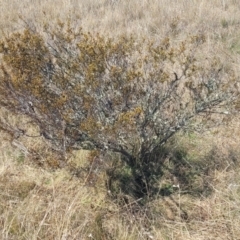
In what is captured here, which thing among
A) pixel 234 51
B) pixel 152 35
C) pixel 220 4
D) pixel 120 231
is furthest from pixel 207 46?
pixel 120 231

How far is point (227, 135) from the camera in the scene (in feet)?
11.3

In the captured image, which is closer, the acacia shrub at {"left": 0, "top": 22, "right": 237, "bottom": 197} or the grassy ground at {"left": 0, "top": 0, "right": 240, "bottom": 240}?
the grassy ground at {"left": 0, "top": 0, "right": 240, "bottom": 240}

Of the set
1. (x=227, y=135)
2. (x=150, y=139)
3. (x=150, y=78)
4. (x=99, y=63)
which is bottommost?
(x=227, y=135)

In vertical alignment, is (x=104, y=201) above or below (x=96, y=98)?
below

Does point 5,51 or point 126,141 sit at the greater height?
point 5,51

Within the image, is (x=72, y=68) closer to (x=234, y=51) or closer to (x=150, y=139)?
(x=150, y=139)

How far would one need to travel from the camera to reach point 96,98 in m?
2.61

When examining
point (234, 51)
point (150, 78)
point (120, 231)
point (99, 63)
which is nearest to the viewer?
point (120, 231)

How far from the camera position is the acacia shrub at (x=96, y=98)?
2496 mm

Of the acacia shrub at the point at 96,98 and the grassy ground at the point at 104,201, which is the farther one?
the acacia shrub at the point at 96,98

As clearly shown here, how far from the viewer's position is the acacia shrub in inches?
98.3

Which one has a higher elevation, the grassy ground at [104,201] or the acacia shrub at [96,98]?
the acacia shrub at [96,98]

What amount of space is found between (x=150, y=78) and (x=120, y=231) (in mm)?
1160

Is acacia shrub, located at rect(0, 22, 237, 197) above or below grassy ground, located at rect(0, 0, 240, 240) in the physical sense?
above
